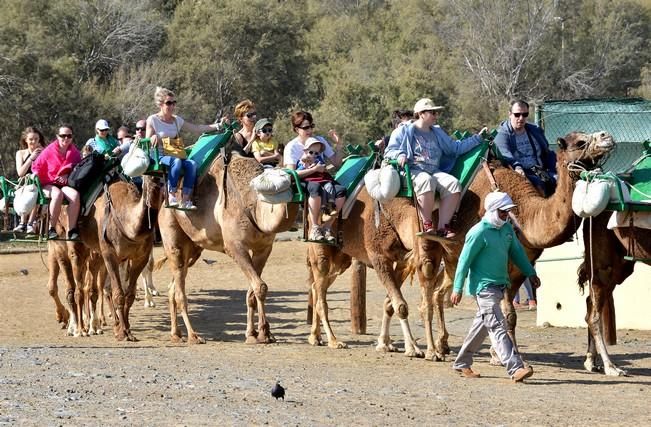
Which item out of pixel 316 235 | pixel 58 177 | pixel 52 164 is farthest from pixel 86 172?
pixel 316 235

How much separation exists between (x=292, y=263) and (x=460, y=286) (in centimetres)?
2014

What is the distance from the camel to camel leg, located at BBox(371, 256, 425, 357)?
17 mm

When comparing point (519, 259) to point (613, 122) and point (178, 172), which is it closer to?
point (178, 172)

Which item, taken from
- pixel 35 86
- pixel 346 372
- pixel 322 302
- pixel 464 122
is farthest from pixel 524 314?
pixel 464 122

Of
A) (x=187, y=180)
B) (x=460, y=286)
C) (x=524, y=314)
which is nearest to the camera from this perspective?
(x=460, y=286)

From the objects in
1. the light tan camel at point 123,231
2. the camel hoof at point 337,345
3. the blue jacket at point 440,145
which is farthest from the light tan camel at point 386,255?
the light tan camel at point 123,231

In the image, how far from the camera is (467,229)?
49.9ft

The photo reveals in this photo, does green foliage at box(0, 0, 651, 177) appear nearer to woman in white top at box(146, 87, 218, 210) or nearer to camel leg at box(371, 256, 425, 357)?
woman in white top at box(146, 87, 218, 210)

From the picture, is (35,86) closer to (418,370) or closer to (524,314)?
(524,314)

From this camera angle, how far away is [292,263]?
32.8m

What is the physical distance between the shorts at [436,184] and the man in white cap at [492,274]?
179 cm

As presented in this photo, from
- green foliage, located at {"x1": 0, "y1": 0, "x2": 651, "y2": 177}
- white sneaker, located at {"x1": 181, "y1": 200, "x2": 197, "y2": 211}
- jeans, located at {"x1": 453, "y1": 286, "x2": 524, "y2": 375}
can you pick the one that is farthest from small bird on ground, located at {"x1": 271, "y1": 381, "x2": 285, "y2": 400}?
green foliage, located at {"x1": 0, "y1": 0, "x2": 651, "y2": 177}

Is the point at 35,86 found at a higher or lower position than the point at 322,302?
higher

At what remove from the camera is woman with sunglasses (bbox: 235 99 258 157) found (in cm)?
1755
